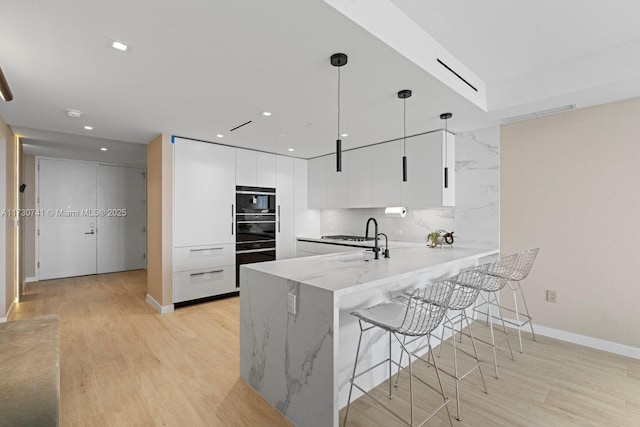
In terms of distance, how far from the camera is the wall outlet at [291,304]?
1922 mm

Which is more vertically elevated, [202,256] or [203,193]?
[203,193]

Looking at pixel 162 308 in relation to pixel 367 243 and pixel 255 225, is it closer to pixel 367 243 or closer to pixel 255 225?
pixel 255 225

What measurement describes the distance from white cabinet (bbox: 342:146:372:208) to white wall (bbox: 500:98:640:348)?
1782 millimetres

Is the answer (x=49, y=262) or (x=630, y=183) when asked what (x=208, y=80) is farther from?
(x=49, y=262)

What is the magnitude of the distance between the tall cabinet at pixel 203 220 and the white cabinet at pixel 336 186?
1659 millimetres

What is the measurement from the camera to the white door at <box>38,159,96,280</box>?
20.0 feet

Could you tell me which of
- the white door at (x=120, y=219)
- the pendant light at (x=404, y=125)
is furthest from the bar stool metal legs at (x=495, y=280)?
the white door at (x=120, y=219)

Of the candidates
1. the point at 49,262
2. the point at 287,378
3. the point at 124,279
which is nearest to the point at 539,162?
the point at 287,378

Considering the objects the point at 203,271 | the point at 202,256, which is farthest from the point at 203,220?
the point at 203,271

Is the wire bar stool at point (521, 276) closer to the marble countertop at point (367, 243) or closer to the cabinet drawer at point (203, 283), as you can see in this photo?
the marble countertop at point (367, 243)

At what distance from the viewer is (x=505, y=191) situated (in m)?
3.59

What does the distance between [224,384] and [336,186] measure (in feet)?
11.7

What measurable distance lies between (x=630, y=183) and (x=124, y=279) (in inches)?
311

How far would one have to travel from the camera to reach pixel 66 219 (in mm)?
6336
